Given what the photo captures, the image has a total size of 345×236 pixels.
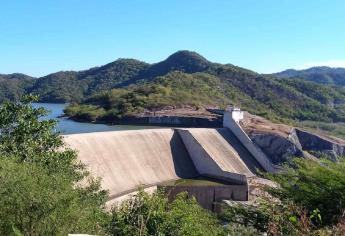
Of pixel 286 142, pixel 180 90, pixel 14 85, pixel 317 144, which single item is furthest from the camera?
pixel 14 85

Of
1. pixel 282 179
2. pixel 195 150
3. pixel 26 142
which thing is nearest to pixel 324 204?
pixel 282 179

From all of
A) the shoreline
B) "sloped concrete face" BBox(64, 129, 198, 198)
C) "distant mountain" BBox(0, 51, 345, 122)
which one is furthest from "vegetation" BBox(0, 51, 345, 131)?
"sloped concrete face" BBox(64, 129, 198, 198)

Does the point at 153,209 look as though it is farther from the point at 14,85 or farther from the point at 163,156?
the point at 14,85

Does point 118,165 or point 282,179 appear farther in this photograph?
point 118,165

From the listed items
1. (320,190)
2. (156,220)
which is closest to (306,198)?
(320,190)

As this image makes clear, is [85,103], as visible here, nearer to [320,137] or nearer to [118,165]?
[320,137]

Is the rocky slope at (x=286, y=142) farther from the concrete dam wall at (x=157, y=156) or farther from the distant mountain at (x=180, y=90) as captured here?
the distant mountain at (x=180, y=90)

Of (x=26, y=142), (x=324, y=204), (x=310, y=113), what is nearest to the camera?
(x=324, y=204)


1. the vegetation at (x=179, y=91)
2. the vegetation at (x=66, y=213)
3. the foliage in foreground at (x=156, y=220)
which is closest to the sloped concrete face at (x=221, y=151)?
the vegetation at (x=179, y=91)
